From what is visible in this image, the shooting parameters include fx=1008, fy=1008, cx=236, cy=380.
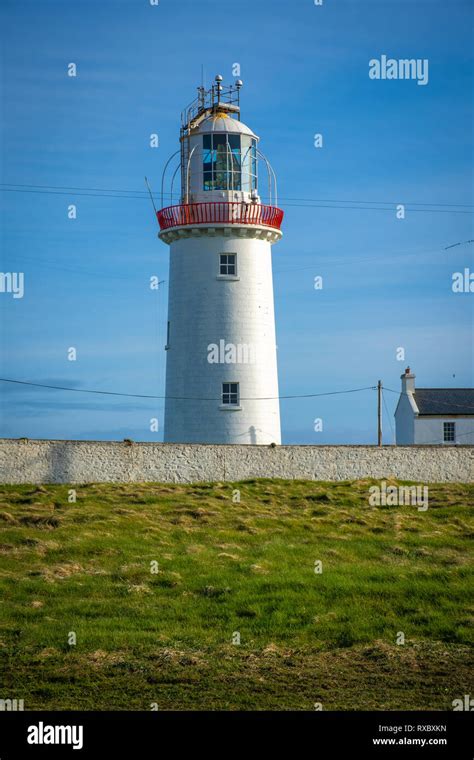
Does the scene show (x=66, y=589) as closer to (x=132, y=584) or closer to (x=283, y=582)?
(x=132, y=584)

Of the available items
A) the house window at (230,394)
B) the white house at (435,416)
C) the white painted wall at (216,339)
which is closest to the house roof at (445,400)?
the white house at (435,416)

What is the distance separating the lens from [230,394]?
33.3 meters

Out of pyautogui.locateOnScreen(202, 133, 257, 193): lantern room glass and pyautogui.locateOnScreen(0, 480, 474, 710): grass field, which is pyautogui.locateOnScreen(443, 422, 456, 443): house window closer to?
pyautogui.locateOnScreen(202, 133, 257, 193): lantern room glass

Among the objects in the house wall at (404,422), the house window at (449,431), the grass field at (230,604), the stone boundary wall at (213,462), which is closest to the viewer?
the grass field at (230,604)

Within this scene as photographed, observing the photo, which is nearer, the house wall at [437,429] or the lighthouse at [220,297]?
the lighthouse at [220,297]

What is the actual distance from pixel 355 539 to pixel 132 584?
6.35m

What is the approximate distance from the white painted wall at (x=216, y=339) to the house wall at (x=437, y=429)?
1509cm

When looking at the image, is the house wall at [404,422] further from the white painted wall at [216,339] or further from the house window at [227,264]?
the house window at [227,264]

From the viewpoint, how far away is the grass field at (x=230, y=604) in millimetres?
13508

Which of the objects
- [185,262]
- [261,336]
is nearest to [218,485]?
[261,336]
